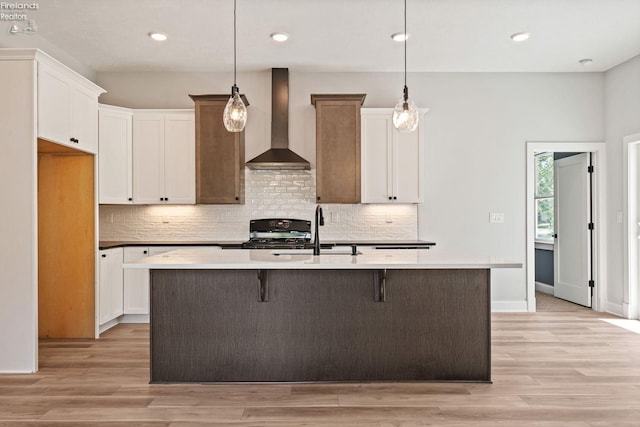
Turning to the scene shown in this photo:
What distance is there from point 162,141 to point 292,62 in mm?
1763

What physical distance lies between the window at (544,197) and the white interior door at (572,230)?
2.25 ft

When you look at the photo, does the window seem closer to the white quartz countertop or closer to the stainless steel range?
the stainless steel range

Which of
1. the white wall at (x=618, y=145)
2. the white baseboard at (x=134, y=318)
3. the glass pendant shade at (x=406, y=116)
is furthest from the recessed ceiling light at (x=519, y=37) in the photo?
Result: the white baseboard at (x=134, y=318)

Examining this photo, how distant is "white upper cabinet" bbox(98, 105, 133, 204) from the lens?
4707 mm

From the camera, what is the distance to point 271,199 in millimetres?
5367

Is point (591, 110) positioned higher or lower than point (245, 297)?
higher

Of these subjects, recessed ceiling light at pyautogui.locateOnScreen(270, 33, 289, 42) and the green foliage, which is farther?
the green foliage

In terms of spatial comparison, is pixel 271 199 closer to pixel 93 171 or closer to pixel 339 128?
pixel 339 128

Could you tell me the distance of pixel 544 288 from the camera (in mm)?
6793

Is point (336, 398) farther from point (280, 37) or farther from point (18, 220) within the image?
point (280, 37)

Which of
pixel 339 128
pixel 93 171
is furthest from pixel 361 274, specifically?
pixel 93 171

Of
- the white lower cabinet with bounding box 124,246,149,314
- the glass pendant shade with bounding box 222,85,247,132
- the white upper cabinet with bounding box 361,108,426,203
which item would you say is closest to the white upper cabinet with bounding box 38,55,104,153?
the white lower cabinet with bounding box 124,246,149,314

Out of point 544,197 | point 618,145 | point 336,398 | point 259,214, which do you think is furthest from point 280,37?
point 544,197

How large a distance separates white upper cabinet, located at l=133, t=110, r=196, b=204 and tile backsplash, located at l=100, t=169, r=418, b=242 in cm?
35
